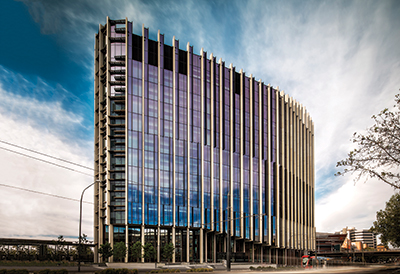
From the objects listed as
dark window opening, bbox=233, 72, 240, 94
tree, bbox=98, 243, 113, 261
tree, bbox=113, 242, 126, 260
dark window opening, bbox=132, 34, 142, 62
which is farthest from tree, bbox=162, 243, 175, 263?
dark window opening, bbox=233, 72, 240, 94

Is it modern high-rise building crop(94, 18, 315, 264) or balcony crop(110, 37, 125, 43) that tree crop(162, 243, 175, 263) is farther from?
balcony crop(110, 37, 125, 43)

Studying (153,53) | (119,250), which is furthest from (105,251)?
(153,53)

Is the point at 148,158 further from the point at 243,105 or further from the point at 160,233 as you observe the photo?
the point at 243,105

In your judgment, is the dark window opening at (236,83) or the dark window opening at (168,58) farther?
the dark window opening at (236,83)

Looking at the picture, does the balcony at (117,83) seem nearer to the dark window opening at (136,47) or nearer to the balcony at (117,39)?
the dark window opening at (136,47)

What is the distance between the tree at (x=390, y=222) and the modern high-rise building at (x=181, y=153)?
86.4 ft

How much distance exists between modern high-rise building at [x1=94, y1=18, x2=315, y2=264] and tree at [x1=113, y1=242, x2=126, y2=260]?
9.33 feet

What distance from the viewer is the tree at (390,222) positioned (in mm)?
58441

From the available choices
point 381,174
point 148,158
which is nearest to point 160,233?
point 148,158

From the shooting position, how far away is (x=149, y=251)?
66.6 m

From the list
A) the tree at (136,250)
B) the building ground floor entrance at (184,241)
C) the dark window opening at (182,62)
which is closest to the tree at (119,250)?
the tree at (136,250)

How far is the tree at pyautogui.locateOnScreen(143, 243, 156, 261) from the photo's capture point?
66400mm

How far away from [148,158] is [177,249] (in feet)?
68.9

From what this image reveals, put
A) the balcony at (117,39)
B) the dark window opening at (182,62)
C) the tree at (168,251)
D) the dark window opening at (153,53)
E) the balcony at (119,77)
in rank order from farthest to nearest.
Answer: the dark window opening at (182,62), the dark window opening at (153,53), the balcony at (117,39), the balcony at (119,77), the tree at (168,251)
